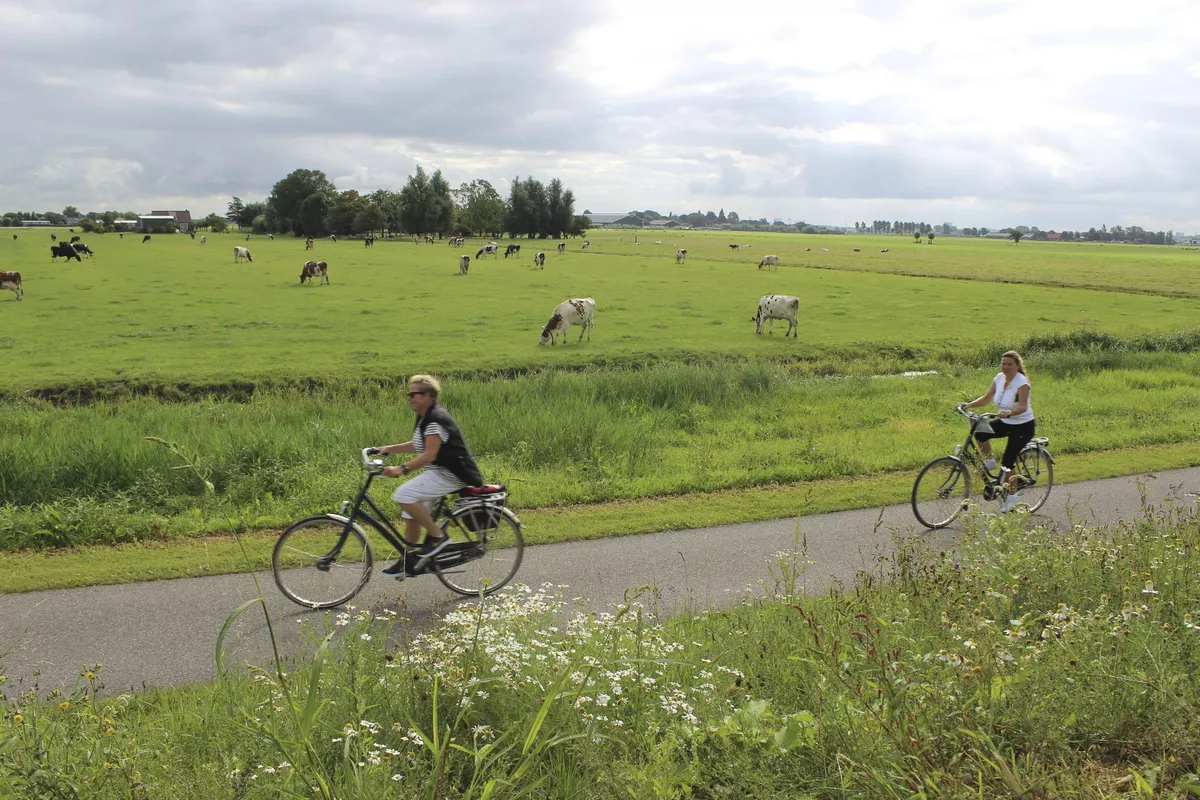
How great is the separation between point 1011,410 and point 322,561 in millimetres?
8738

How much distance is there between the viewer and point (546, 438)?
14.0 meters

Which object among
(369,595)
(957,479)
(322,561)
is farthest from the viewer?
(957,479)

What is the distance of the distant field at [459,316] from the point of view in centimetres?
2652

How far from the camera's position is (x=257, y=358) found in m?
26.1

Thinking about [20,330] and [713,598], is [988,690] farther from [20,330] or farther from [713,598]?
[20,330]

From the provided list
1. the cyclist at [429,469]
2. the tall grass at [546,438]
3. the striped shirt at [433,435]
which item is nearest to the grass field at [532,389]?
the tall grass at [546,438]

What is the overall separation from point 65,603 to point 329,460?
5046mm

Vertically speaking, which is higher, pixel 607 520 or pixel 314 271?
pixel 314 271

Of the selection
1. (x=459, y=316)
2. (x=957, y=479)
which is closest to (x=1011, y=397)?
(x=957, y=479)

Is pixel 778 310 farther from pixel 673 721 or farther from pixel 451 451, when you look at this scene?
pixel 673 721

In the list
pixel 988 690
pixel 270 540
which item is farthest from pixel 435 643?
pixel 270 540

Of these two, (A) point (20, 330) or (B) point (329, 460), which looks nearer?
(B) point (329, 460)

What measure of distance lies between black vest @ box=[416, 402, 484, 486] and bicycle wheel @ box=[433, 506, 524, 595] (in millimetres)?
352

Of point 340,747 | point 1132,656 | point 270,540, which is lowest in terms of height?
point 270,540
